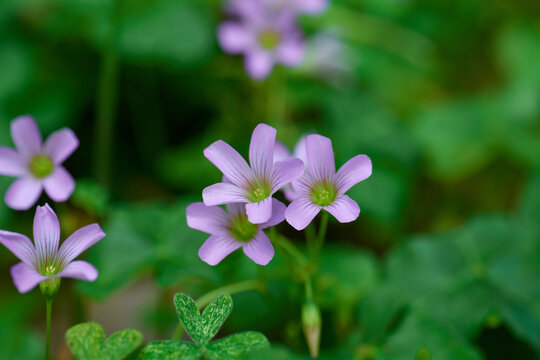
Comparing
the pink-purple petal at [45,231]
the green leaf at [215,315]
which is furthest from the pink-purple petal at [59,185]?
the green leaf at [215,315]

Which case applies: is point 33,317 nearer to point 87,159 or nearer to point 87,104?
point 87,159

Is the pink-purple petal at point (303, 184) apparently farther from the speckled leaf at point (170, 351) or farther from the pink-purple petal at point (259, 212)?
the speckled leaf at point (170, 351)

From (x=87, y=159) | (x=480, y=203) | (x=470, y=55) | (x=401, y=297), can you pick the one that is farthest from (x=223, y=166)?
(x=470, y=55)

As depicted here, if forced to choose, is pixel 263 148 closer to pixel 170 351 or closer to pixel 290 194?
pixel 290 194

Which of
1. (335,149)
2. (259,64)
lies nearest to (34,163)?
(259,64)

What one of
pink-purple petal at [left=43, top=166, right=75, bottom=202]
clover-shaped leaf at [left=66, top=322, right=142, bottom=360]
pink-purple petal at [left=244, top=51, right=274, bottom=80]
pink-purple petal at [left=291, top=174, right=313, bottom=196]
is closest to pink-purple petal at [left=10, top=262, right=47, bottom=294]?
clover-shaped leaf at [left=66, top=322, right=142, bottom=360]

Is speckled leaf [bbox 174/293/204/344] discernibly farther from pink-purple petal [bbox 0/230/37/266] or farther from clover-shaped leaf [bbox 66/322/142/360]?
pink-purple petal [bbox 0/230/37/266]
